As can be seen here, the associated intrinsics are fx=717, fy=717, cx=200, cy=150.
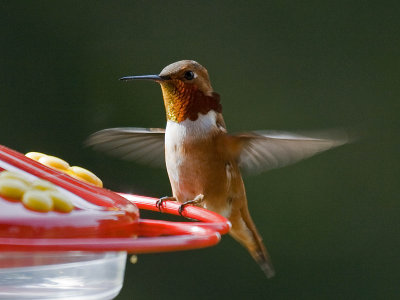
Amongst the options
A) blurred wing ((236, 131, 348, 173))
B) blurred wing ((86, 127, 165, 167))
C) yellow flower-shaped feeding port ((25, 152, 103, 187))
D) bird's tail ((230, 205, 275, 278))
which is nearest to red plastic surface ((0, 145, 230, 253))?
yellow flower-shaped feeding port ((25, 152, 103, 187))

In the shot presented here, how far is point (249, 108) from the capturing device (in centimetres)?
452

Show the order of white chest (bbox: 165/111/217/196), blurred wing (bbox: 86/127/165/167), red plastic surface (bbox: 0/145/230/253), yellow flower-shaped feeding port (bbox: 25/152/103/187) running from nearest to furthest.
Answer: red plastic surface (bbox: 0/145/230/253)
yellow flower-shaped feeding port (bbox: 25/152/103/187)
white chest (bbox: 165/111/217/196)
blurred wing (bbox: 86/127/165/167)

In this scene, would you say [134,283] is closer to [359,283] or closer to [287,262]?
[287,262]

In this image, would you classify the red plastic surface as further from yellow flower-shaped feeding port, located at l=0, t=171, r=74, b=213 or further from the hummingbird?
the hummingbird

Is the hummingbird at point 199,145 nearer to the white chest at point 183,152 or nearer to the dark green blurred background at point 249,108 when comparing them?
the white chest at point 183,152

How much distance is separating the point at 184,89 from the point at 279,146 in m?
0.38

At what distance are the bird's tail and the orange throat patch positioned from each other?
50cm

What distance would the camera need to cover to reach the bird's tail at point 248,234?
2.81m

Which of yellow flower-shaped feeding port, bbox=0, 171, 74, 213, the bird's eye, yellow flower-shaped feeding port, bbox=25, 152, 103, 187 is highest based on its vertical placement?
the bird's eye

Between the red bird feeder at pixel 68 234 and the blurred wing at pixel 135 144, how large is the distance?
756 mm

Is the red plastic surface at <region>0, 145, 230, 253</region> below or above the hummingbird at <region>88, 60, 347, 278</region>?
below

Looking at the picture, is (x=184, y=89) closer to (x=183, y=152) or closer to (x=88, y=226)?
(x=183, y=152)

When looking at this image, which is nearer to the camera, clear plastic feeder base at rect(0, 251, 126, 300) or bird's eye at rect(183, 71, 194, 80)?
clear plastic feeder base at rect(0, 251, 126, 300)

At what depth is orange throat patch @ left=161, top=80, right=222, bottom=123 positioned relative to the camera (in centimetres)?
244
